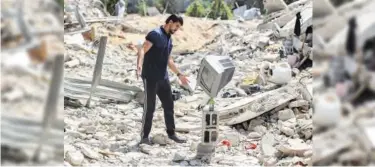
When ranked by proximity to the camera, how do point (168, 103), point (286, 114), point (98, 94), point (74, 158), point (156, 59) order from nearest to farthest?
point (74, 158) → point (156, 59) → point (168, 103) → point (286, 114) → point (98, 94)

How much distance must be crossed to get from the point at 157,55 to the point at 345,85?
2.96 metres

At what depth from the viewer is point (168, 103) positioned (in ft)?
20.2

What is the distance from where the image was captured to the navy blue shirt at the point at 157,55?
5.82 metres

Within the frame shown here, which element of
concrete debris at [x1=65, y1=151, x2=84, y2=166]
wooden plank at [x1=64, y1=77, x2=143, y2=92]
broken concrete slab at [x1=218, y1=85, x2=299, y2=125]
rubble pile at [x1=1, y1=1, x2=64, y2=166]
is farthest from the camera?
wooden plank at [x1=64, y1=77, x2=143, y2=92]

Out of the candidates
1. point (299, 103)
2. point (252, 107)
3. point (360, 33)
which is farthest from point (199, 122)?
point (360, 33)

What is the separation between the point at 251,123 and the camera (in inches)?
288

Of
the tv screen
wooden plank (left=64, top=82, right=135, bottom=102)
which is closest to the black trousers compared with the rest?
the tv screen

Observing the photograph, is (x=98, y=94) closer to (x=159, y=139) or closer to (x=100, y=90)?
(x=100, y=90)

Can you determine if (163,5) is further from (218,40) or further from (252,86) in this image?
(252,86)

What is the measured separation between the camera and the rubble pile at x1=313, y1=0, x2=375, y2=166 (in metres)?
3.02

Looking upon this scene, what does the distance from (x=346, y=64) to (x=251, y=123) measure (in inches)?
169

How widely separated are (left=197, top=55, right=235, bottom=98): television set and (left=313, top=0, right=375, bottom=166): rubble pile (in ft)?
9.09

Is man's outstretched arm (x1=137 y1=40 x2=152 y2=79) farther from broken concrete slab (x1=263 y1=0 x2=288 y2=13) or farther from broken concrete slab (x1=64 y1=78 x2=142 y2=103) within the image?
broken concrete slab (x1=263 y1=0 x2=288 y2=13)

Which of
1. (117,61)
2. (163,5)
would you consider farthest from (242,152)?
(163,5)
